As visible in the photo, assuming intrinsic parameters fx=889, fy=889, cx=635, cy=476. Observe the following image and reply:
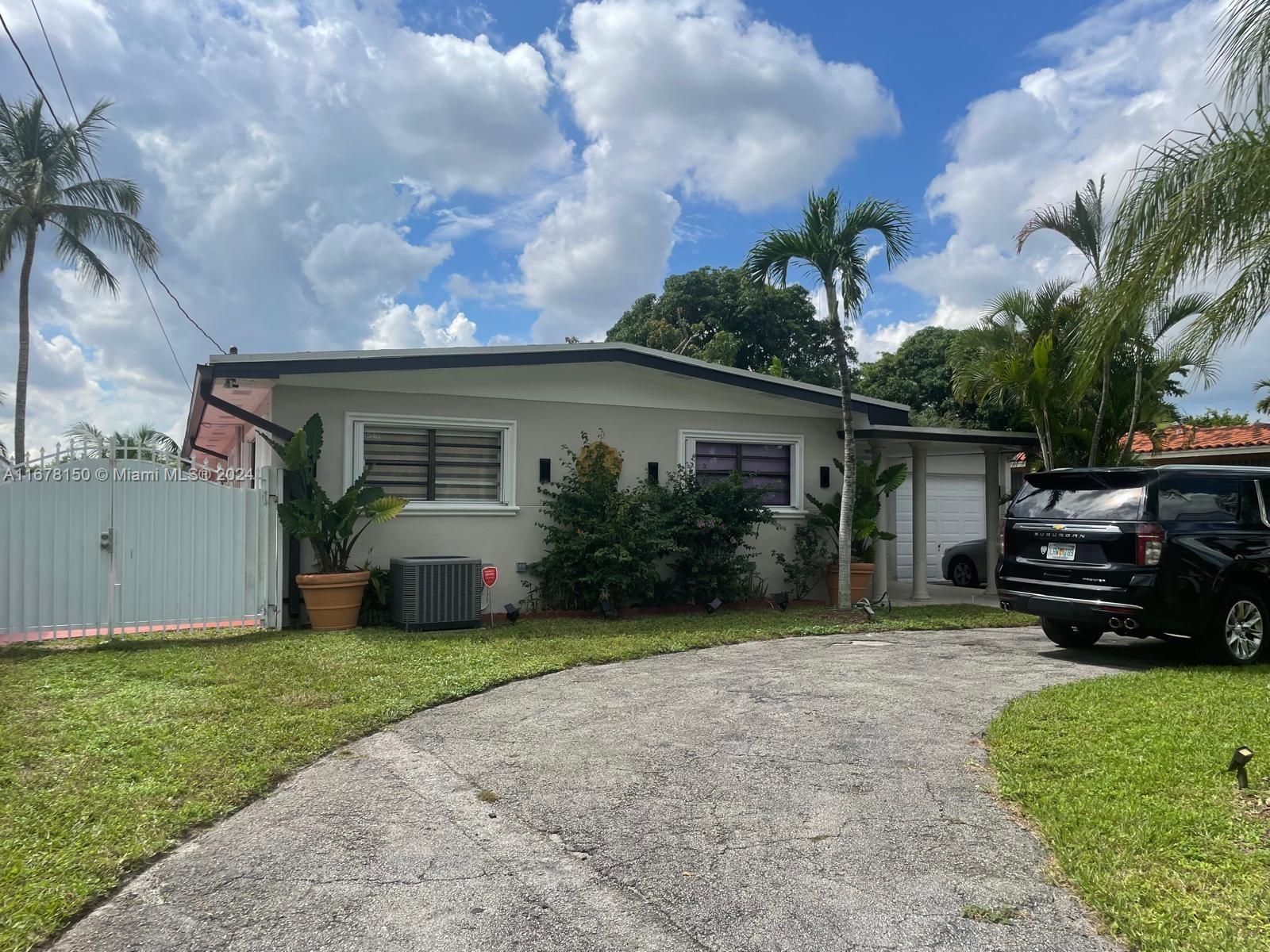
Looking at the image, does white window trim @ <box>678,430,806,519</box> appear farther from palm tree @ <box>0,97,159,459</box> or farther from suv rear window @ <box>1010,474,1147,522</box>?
palm tree @ <box>0,97,159,459</box>

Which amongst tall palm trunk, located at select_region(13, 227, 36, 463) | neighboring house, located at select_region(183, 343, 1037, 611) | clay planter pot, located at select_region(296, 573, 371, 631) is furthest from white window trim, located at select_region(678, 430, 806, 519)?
tall palm trunk, located at select_region(13, 227, 36, 463)

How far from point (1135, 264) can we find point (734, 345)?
2446cm

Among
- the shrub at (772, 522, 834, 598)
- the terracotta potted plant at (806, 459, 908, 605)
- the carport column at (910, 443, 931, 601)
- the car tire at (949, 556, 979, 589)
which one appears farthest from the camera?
the car tire at (949, 556, 979, 589)

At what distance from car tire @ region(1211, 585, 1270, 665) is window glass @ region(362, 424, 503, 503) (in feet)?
25.9

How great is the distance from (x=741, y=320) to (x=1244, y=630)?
26308 mm

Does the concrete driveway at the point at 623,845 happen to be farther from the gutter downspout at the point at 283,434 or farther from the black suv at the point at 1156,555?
the gutter downspout at the point at 283,434

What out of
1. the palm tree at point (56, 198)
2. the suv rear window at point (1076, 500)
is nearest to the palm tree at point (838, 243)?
the suv rear window at point (1076, 500)

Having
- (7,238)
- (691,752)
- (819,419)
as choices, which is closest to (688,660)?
(691,752)

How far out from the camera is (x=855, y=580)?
12672mm

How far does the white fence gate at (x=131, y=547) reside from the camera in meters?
8.91

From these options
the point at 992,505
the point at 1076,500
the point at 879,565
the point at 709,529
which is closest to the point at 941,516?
the point at 992,505

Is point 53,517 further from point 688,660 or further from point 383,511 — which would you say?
point 688,660

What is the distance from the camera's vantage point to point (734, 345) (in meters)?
30.6

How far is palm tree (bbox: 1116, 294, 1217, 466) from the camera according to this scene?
696 cm
